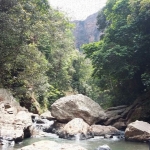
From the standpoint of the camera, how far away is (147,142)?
10.1 m

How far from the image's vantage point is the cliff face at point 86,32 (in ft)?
259

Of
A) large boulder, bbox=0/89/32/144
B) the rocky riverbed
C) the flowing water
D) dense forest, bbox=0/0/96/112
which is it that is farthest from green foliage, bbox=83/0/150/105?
large boulder, bbox=0/89/32/144

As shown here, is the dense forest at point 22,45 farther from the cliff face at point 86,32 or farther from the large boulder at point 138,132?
the cliff face at point 86,32

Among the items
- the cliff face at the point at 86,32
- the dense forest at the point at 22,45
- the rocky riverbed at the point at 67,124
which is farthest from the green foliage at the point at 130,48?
the cliff face at the point at 86,32

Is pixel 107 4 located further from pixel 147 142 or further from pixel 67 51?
pixel 147 142

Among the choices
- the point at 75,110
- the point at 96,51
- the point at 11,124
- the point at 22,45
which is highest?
the point at 96,51

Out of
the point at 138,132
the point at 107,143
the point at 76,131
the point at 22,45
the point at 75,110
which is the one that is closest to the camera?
the point at 107,143

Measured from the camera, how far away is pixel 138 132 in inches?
416

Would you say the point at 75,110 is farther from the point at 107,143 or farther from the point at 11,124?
the point at 11,124

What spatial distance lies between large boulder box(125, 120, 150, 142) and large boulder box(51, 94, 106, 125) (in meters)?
3.37

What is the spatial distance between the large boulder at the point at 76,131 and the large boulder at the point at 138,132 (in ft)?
5.82

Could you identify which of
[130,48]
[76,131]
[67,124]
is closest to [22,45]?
[67,124]

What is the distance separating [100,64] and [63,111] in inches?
154

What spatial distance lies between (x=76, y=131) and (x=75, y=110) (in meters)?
2.92
